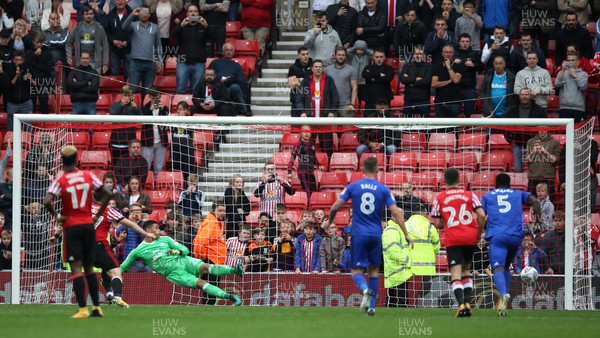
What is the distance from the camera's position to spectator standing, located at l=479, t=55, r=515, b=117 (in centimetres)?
2227

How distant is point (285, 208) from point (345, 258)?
131cm

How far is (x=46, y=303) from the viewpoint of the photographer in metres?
19.4

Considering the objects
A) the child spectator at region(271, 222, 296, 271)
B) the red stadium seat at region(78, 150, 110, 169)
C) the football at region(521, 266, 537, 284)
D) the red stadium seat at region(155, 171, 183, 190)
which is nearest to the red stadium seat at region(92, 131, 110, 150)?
the red stadium seat at region(78, 150, 110, 169)

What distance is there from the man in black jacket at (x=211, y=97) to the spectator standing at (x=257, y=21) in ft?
7.65

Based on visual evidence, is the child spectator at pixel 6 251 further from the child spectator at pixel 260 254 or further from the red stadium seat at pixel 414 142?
the red stadium seat at pixel 414 142

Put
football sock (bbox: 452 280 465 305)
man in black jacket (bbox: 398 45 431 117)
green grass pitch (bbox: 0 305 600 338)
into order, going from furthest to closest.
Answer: man in black jacket (bbox: 398 45 431 117) < football sock (bbox: 452 280 465 305) < green grass pitch (bbox: 0 305 600 338)

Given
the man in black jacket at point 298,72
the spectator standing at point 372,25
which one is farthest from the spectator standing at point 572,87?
the man in black jacket at point 298,72

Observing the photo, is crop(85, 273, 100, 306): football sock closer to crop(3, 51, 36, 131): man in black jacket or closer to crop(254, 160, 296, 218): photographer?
crop(254, 160, 296, 218): photographer

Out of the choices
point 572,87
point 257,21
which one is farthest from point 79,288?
point 257,21

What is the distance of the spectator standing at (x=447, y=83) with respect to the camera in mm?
22500

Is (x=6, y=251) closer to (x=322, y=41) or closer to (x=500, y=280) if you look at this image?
(x=322, y=41)

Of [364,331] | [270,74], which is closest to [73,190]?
[364,331]

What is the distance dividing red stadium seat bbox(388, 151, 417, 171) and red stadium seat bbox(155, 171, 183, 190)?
11.5ft

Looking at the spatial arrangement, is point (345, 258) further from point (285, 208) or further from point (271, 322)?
point (271, 322)
